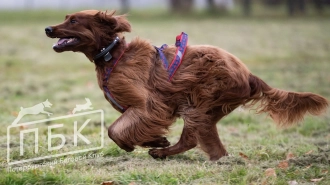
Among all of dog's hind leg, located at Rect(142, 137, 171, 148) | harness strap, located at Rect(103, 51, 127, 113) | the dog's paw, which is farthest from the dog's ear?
the dog's paw

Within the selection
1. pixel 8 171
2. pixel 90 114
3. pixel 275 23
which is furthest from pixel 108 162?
pixel 275 23

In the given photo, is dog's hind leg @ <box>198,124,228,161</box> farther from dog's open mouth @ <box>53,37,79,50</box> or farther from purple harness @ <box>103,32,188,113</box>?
dog's open mouth @ <box>53,37,79,50</box>

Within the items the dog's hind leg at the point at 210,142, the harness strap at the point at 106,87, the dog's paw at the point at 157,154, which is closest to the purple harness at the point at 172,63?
the harness strap at the point at 106,87

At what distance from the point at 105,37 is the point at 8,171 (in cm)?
166

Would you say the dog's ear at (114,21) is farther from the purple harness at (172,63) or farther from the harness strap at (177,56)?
the harness strap at (177,56)

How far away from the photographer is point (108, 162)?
215 inches

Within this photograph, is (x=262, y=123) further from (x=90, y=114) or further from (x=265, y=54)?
(x=265, y=54)

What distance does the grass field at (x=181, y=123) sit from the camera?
487 cm

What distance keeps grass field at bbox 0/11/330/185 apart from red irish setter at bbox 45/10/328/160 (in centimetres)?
33

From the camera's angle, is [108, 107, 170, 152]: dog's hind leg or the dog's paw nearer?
[108, 107, 170, 152]: dog's hind leg

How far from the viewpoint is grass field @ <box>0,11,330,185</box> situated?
4.87m

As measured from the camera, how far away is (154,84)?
17.9 feet

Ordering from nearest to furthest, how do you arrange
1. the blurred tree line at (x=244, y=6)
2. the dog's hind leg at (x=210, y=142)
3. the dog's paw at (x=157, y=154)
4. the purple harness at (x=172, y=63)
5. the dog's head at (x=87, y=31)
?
the dog's head at (x=87, y=31)
the purple harness at (x=172, y=63)
the dog's hind leg at (x=210, y=142)
the dog's paw at (x=157, y=154)
the blurred tree line at (x=244, y=6)

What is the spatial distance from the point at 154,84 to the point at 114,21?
2.57 ft
